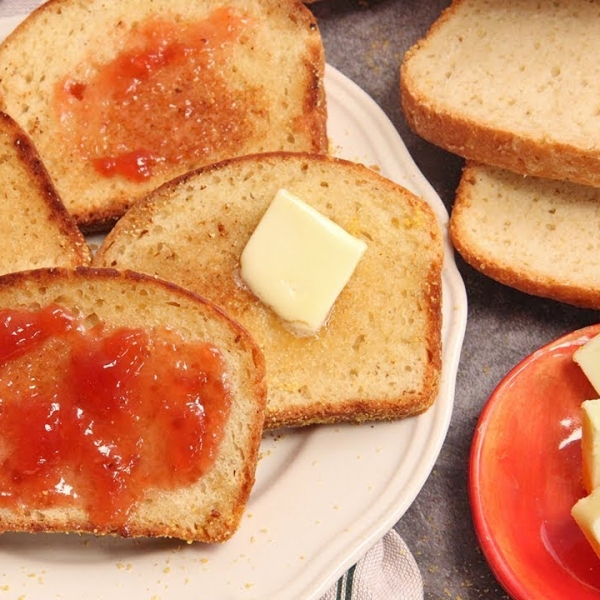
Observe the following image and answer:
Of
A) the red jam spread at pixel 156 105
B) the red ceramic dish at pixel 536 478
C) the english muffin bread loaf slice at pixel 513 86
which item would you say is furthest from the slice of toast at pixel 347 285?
the english muffin bread loaf slice at pixel 513 86

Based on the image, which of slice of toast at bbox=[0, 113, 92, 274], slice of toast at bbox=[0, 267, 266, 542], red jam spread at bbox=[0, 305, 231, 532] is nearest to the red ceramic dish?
slice of toast at bbox=[0, 267, 266, 542]

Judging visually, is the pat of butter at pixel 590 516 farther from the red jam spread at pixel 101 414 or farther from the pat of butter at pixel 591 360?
the red jam spread at pixel 101 414

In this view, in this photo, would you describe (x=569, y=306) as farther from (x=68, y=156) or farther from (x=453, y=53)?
(x=68, y=156)

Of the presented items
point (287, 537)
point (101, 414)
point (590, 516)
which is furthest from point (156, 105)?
point (590, 516)

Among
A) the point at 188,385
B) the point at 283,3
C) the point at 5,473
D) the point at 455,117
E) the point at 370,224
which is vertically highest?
the point at 283,3

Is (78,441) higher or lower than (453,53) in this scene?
lower

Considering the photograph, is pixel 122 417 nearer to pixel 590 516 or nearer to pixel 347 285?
pixel 347 285

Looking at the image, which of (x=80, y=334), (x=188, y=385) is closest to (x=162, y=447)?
(x=188, y=385)
